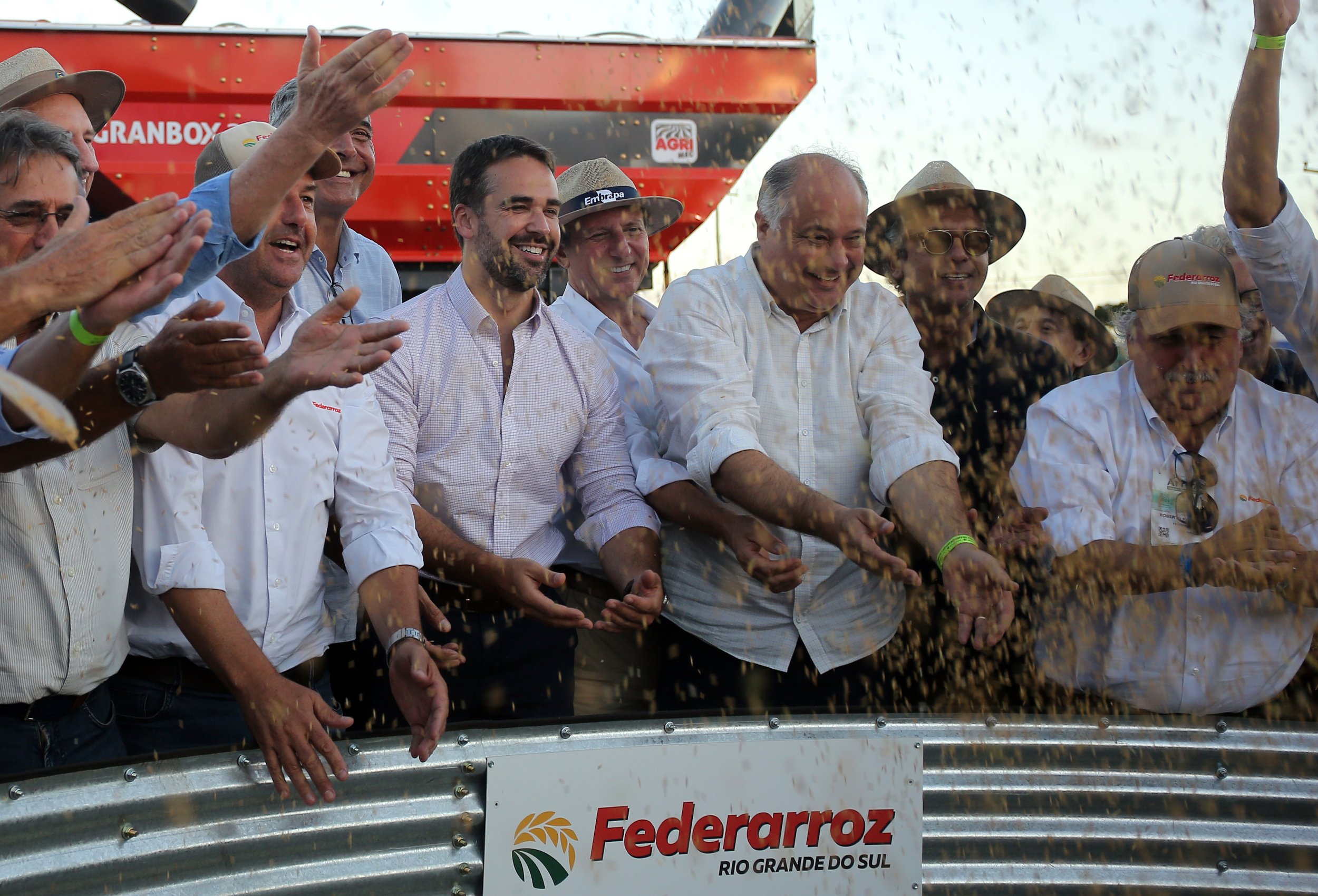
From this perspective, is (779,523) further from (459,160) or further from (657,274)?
(657,274)

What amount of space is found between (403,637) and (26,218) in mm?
1002

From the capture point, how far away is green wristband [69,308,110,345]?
171 centimetres

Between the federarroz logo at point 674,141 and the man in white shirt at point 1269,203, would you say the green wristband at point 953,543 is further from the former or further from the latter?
the federarroz logo at point 674,141

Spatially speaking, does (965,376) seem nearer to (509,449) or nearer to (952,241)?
(952,241)

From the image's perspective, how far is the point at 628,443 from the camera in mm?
3061

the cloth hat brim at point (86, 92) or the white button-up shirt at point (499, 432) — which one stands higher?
the cloth hat brim at point (86, 92)

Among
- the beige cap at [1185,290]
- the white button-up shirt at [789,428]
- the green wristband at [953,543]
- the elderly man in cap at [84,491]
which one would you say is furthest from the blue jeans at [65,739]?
the beige cap at [1185,290]

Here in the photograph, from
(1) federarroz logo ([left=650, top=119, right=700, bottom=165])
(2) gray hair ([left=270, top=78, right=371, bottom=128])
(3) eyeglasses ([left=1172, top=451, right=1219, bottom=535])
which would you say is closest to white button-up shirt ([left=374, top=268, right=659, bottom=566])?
(2) gray hair ([left=270, top=78, right=371, bottom=128])

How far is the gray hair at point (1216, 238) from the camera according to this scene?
3.35m

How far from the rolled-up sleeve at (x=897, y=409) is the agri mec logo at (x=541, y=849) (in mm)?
1067

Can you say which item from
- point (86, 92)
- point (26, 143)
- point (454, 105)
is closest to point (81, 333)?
point (26, 143)

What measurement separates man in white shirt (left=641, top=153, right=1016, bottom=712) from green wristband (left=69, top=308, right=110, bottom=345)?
4.34ft

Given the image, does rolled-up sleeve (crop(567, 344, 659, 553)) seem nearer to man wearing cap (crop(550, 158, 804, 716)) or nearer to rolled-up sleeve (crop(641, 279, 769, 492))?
man wearing cap (crop(550, 158, 804, 716))

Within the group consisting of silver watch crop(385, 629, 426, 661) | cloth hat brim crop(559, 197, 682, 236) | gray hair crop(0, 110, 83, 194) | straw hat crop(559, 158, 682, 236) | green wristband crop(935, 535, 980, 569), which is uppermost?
cloth hat brim crop(559, 197, 682, 236)
